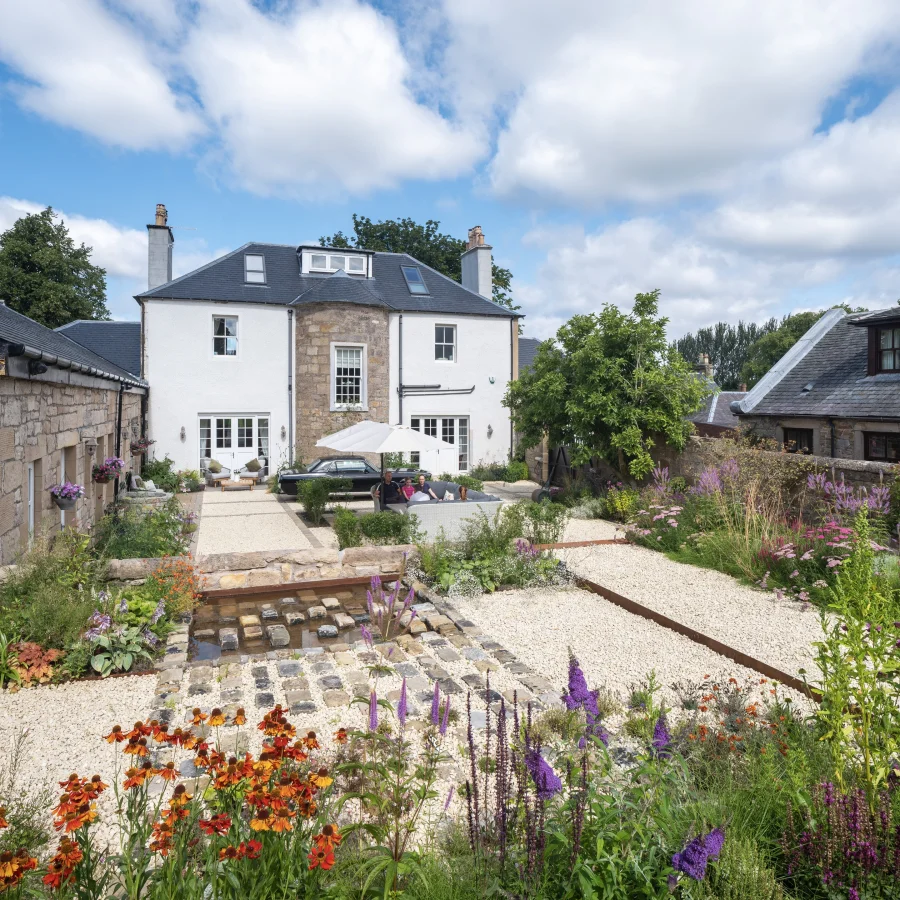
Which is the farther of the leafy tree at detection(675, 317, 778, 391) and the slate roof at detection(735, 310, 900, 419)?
the leafy tree at detection(675, 317, 778, 391)

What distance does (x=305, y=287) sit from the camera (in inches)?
889

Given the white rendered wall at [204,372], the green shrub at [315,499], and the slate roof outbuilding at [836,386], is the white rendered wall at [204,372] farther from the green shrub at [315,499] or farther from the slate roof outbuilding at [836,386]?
the slate roof outbuilding at [836,386]

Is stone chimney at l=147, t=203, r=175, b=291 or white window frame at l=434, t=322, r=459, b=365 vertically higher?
stone chimney at l=147, t=203, r=175, b=291

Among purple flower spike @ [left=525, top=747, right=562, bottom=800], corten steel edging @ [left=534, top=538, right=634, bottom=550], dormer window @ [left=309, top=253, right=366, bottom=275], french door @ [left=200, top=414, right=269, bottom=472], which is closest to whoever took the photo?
purple flower spike @ [left=525, top=747, right=562, bottom=800]

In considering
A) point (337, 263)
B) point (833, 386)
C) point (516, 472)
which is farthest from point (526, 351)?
point (833, 386)

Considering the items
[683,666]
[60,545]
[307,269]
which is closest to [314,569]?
[60,545]

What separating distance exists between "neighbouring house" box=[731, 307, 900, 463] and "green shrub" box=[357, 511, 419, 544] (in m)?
7.61

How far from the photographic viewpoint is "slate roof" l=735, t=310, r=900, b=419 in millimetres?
14227

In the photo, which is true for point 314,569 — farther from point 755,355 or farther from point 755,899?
point 755,355

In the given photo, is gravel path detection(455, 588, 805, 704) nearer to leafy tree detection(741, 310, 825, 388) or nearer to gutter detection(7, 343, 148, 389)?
gutter detection(7, 343, 148, 389)

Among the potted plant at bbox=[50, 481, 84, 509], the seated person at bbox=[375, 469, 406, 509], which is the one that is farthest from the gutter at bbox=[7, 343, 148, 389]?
the seated person at bbox=[375, 469, 406, 509]

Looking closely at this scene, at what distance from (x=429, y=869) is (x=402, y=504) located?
9.61 metres

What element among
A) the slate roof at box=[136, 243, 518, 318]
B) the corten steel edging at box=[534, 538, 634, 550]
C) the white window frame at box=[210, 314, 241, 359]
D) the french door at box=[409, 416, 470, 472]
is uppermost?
the slate roof at box=[136, 243, 518, 318]

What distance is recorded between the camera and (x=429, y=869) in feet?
8.42
